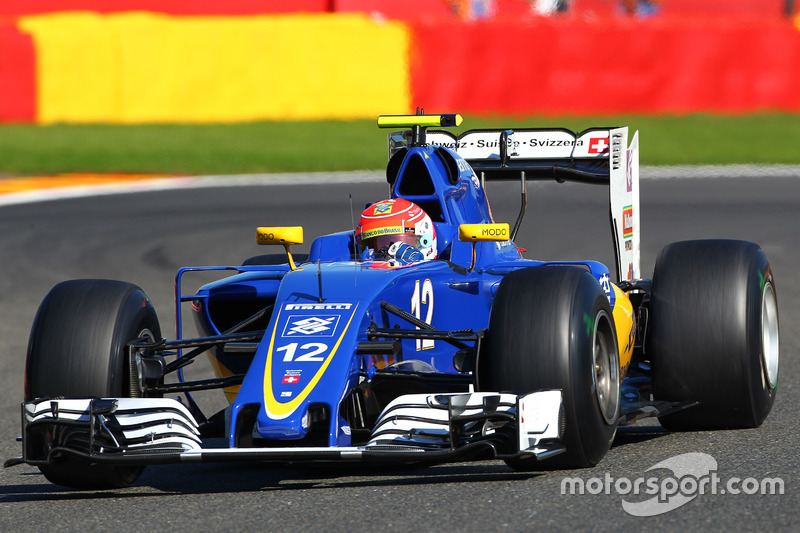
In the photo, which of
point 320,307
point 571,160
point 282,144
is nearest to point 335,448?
point 320,307

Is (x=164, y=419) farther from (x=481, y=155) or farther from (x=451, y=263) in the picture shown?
(x=481, y=155)

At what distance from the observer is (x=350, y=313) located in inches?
233

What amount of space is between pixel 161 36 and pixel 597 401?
652 inches

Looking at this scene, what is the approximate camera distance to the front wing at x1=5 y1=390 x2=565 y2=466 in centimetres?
532

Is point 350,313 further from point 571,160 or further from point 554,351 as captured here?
point 571,160

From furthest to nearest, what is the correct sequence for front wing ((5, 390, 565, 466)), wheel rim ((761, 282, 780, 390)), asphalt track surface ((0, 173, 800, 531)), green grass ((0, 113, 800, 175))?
green grass ((0, 113, 800, 175)) → wheel rim ((761, 282, 780, 390)) → front wing ((5, 390, 565, 466)) → asphalt track surface ((0, 173, 800, 531))

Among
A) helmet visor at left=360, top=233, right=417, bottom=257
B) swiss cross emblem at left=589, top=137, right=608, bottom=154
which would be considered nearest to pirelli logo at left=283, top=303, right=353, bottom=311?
helmet visor at left=360, top=233, right=417, bottom=257

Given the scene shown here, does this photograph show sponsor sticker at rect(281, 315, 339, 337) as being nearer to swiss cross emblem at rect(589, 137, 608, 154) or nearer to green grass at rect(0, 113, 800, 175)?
swiss cross emblem at rect(589, 137, 608, 154)

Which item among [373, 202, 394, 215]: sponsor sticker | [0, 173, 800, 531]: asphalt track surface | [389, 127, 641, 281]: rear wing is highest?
[389, 127, 641, 281]: rear wing

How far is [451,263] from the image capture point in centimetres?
689

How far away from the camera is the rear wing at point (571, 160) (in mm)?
8367

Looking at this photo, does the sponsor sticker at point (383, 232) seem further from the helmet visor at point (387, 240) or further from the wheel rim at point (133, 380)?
the wheel rim at point (133, 380)

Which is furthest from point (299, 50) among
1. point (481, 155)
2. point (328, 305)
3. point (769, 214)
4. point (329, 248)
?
point (328, 305)

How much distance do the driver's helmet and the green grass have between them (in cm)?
1204
